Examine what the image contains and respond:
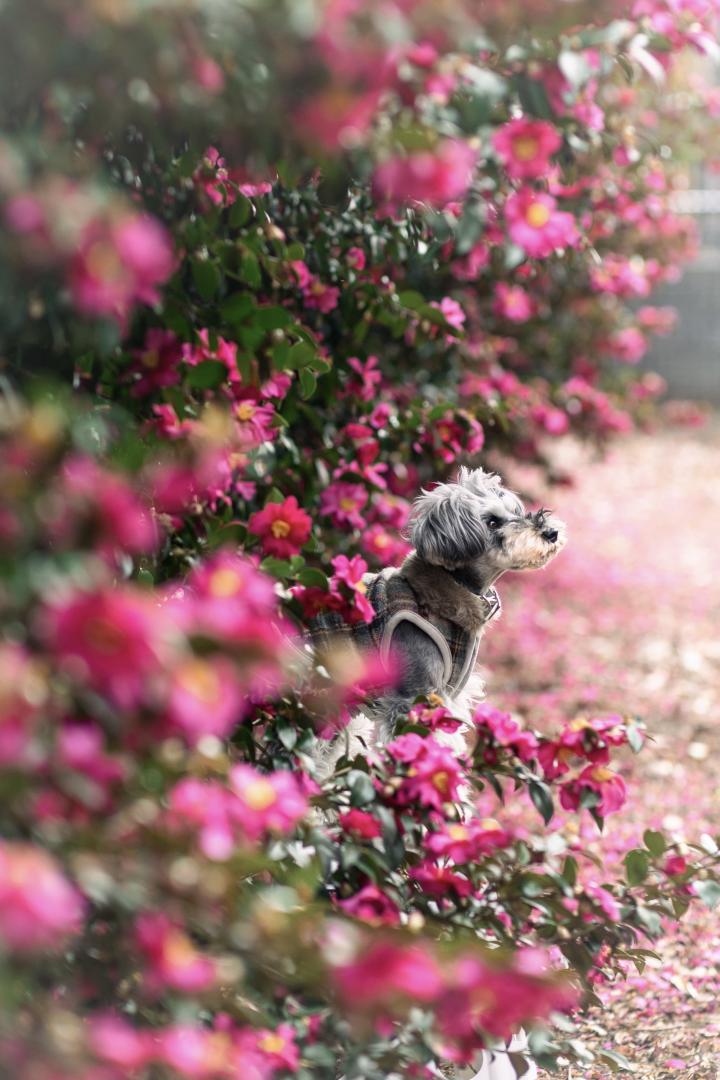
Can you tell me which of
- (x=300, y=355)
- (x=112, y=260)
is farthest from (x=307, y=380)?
(x=112, y=260)

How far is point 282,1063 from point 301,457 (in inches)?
61.8

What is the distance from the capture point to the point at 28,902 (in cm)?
93

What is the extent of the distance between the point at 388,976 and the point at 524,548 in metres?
1.92

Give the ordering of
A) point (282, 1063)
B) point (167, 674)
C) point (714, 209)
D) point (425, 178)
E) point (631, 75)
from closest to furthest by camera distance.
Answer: point (167, 674) < point (425, 178) < point (282, 1063) < point (631, 75) < point (714, 209)

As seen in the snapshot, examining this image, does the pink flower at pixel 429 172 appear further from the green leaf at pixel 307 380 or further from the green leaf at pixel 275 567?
the green leaf at pixel 307 380

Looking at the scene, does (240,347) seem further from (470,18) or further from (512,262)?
(470,18)

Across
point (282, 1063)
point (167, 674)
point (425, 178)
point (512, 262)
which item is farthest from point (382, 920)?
point (512, 262)

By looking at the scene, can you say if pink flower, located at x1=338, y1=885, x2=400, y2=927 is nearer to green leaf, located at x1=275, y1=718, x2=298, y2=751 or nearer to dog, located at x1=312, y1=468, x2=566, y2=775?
green leaf, located at x1=275, y1=718, x2=298, y2=751

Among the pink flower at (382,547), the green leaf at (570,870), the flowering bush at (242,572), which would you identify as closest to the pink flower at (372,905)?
the flowering bush at (242,572)

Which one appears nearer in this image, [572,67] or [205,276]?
[572,67]

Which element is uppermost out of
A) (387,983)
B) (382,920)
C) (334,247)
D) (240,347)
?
(334,247)

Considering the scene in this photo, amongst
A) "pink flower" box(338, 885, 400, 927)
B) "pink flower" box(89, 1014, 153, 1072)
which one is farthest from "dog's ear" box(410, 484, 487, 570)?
"pink flower" box(89, 1014, 153, 1072)

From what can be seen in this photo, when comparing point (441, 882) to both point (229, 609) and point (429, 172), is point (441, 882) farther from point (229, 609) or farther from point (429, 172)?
point (429, 172)

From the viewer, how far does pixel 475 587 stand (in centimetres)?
305
